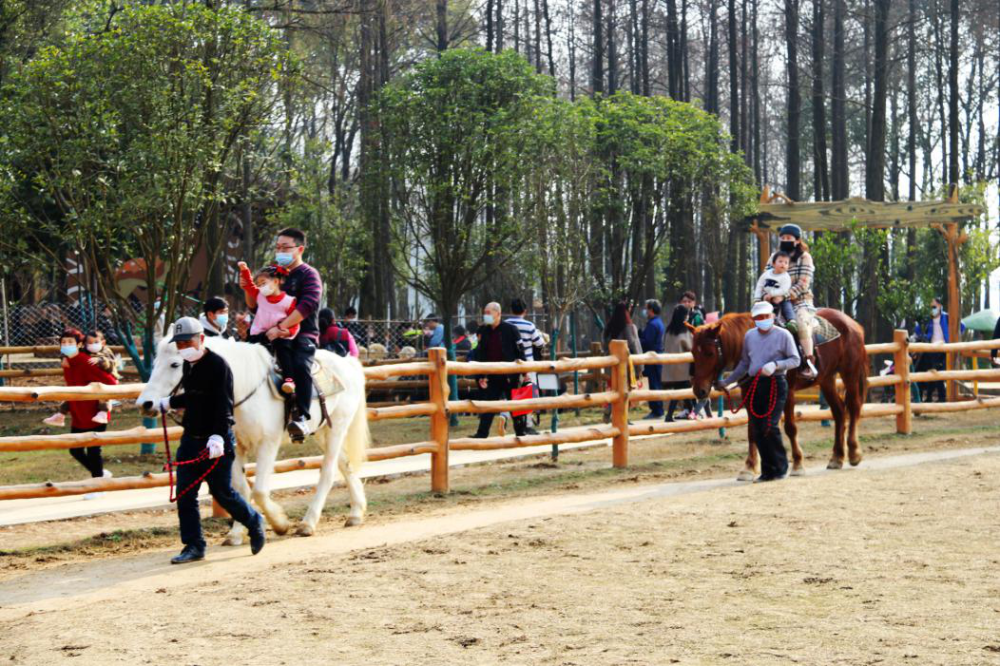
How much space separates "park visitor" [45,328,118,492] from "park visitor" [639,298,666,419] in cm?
848

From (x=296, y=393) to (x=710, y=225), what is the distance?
28.1 meters

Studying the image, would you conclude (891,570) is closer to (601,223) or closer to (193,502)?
(193,502)

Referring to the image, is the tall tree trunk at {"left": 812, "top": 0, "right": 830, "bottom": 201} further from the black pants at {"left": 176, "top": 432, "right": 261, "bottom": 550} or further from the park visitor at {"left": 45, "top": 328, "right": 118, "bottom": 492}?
the black pants at {"left": 176, "top": 432, "right": 261, "bottom": 550}

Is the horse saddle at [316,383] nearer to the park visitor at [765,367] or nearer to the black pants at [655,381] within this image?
the park visitor at [765,367]

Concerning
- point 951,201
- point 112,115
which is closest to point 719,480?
point 112,115

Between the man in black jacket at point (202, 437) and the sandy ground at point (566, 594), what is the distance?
0.87ft

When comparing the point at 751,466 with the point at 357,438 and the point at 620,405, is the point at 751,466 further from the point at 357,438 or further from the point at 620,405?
the point at 357,438

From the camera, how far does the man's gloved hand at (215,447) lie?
8.04 meters

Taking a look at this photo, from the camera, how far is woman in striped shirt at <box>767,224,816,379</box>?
492 inches

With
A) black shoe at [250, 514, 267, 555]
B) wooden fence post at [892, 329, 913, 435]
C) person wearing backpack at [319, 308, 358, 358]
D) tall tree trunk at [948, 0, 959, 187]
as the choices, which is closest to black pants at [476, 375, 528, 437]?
person wearing backpack at [319, 308, 358, 358]

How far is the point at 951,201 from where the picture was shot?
21.4m

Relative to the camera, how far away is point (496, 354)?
15.4 meters

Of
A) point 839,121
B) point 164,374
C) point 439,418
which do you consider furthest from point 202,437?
point 839,121

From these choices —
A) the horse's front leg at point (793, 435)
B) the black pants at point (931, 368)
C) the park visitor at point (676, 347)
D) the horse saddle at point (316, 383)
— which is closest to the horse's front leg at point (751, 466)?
the horse's front leg at point (793, 435)
